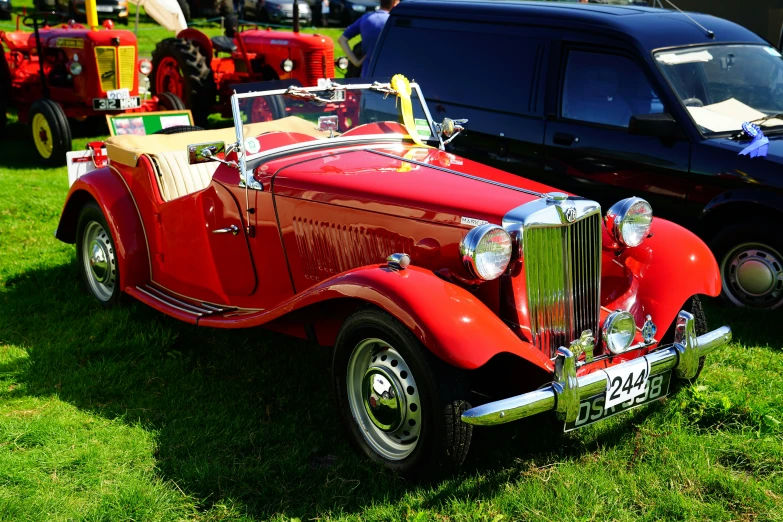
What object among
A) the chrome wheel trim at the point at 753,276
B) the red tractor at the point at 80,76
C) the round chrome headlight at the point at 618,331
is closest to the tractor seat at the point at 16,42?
the red tractor at the point at 80,76

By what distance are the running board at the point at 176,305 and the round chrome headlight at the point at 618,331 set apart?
6.99ft

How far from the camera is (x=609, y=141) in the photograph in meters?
5.75

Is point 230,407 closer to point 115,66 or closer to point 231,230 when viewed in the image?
point 231,230

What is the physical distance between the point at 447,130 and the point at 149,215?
1.94 meters

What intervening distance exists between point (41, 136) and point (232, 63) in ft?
10.9

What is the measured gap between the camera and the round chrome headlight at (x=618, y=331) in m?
3.57

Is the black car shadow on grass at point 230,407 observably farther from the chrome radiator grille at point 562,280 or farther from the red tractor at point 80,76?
the red tractor at point 80,76

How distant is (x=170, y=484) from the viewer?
3.48m

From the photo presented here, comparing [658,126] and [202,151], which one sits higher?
[202,151]

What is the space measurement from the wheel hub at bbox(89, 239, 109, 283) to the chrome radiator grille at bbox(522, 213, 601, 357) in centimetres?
315

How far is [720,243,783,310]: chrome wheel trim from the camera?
522cm

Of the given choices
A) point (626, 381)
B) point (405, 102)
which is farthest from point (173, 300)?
point (626, 381)

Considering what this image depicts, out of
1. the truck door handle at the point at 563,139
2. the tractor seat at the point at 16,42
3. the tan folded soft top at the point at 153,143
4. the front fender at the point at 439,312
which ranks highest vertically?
the tractor seat at the point at 16,42

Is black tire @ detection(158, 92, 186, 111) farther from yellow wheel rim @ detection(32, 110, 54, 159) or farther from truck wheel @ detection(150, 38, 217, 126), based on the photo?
yellow wheel rim @ detection(32, 110, 54, 159)
